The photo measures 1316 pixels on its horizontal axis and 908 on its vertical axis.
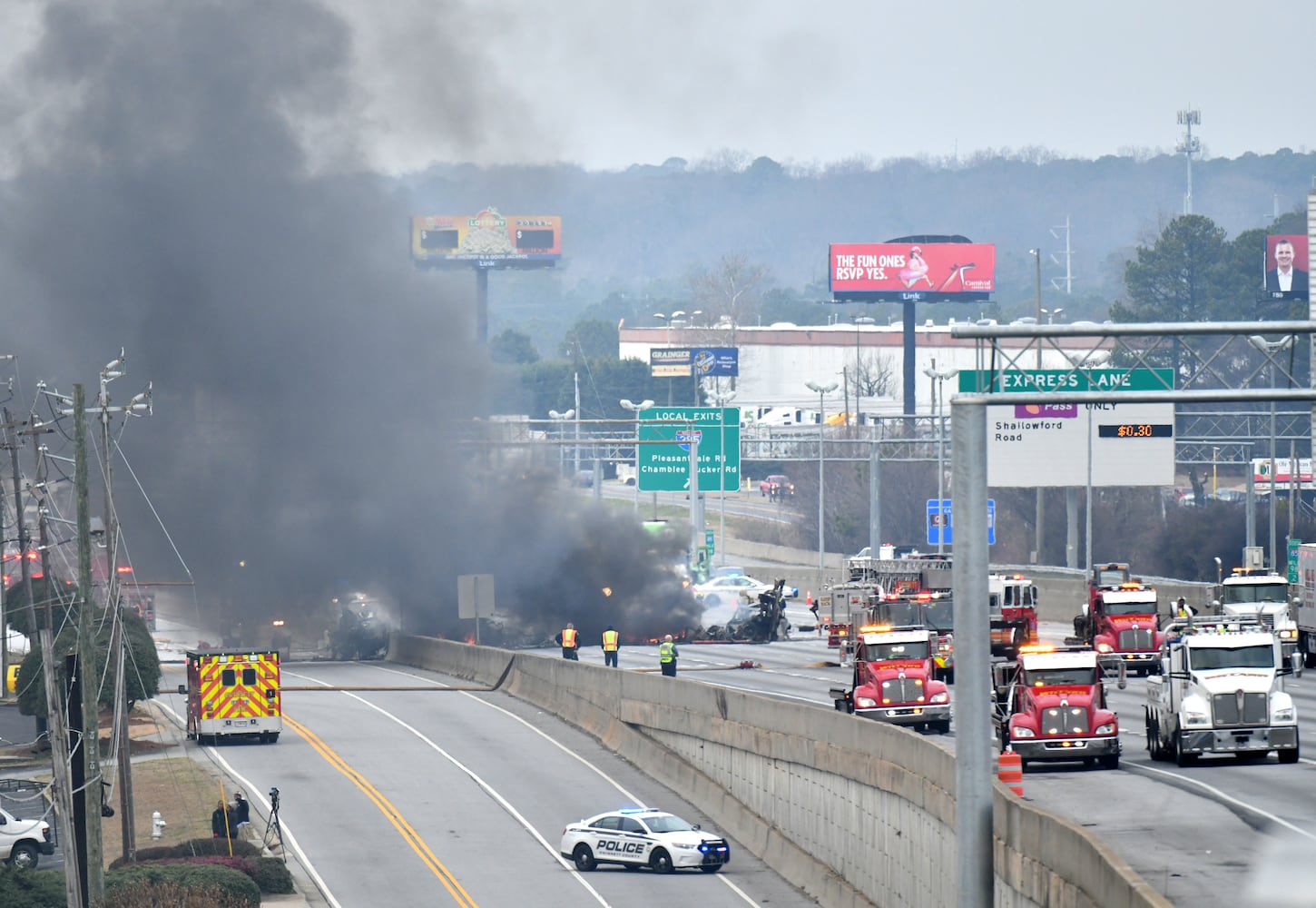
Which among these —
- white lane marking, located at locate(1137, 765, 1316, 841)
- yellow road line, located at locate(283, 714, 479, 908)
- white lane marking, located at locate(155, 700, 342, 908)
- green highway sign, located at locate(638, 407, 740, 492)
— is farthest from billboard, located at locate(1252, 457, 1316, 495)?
white lane marking, located at locate(1137, 765, 1316, 841)

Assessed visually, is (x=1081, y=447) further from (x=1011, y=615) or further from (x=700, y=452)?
(x=1011, y=615)

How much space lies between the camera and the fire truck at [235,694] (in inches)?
1684

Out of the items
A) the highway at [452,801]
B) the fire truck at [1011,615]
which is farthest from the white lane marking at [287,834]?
the fire truck at [1011,615]

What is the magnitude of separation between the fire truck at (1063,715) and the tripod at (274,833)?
1252 centimetres

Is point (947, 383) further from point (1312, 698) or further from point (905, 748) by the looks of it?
point (905, 748)

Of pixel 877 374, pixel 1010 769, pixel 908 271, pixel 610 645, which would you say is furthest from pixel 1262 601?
pixel 877 374

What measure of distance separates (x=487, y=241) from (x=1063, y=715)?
13234 centimetres

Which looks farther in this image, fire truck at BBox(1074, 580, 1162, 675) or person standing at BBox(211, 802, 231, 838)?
fire truck at BBox(1074, 580, 1162, 675)

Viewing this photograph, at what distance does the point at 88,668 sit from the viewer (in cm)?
3006

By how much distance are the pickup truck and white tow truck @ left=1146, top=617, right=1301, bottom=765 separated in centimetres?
2157

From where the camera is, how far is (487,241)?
157375mm

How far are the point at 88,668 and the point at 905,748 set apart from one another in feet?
42.7

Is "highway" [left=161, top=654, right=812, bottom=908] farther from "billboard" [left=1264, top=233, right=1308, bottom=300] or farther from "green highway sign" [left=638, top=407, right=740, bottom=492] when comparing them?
"billboard" [left=1264, top=233, right=1308, bottom=300]

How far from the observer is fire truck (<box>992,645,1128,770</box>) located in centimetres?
2827
